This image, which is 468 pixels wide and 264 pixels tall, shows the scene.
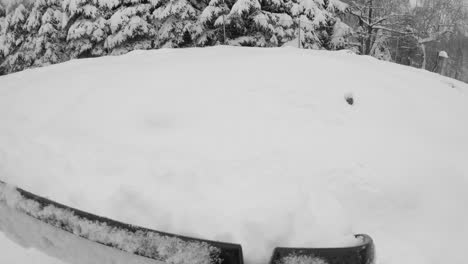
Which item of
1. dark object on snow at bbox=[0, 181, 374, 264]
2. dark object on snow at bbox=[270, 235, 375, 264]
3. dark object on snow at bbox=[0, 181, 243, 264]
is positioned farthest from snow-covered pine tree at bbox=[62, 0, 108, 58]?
dark object on snow at bbox=[270, 235, 375, 264]

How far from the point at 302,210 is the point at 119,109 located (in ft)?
4.39

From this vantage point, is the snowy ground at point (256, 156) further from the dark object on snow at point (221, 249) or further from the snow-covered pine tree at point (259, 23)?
the snow-covered pine tree at point (259, 23)

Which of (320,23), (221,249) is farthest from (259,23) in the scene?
(221,249)

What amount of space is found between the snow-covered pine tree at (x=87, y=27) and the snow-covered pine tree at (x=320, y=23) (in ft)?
21.2

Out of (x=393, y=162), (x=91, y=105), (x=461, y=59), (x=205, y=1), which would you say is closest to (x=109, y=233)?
(x=91, y=105)

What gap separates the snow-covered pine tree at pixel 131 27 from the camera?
12.7m

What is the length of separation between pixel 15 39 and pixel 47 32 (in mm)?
2919

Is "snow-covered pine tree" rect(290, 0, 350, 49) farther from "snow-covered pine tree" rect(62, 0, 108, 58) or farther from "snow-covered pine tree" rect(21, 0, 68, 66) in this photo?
"snow-covered pine tree" rect(21, 0, 68, 66)

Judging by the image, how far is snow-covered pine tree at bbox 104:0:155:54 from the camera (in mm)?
12742

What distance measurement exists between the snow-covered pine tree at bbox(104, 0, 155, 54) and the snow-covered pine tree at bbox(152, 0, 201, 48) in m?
0.38

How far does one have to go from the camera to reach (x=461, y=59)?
45375 millimetres

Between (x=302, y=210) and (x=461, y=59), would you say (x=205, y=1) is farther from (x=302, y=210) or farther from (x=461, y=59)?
(x=461, y=59)

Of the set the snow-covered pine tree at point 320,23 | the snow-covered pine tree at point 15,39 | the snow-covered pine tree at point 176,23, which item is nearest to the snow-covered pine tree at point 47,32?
the snow-covered pine tree at point 15,39

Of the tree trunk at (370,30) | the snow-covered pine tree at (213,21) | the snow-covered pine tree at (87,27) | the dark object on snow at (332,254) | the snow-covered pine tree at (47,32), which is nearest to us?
the dark object on snow at (332,254)
